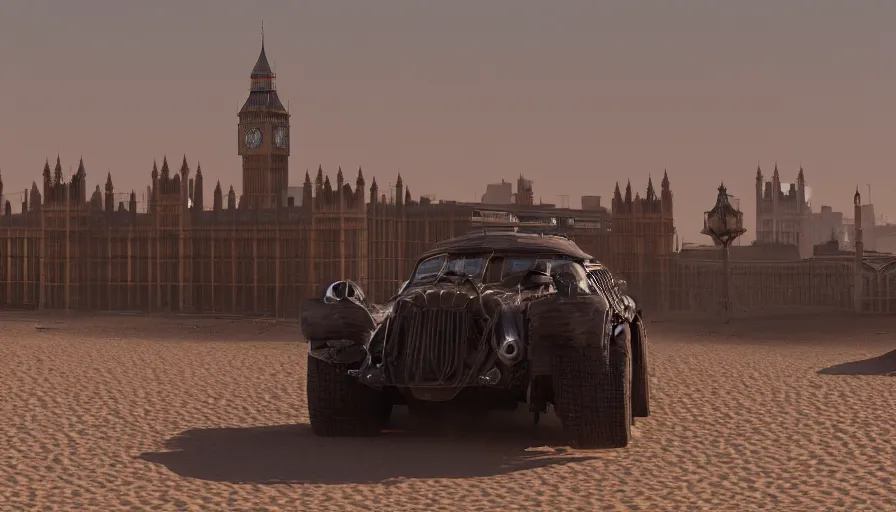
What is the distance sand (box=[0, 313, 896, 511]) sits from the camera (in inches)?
396

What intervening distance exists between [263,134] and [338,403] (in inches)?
3533

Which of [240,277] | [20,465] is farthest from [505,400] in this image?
[240,277]

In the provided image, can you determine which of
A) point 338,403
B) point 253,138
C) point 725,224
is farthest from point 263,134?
point 338,403

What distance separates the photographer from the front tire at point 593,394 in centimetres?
1176

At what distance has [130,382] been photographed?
18.7m

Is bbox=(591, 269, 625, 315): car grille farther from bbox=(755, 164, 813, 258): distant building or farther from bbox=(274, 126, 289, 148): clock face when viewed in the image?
bbox=(755, 164, 813, 258): distant building

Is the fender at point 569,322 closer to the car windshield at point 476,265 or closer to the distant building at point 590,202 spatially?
the car windshield at point 476,265

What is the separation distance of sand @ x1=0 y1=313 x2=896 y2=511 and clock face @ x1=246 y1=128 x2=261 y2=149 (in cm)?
8050

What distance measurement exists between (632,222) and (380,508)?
145 feet

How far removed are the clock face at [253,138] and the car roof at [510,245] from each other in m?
88.2

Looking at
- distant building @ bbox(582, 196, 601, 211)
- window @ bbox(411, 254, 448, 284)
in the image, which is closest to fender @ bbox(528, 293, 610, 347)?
window @ bbox(411, 254, 448, 284)

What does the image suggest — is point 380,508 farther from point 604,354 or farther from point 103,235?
point 103,235

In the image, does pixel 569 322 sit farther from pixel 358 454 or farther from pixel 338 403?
pixel 338 403

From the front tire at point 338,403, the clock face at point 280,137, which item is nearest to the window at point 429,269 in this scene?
the front tire at point 338,403
